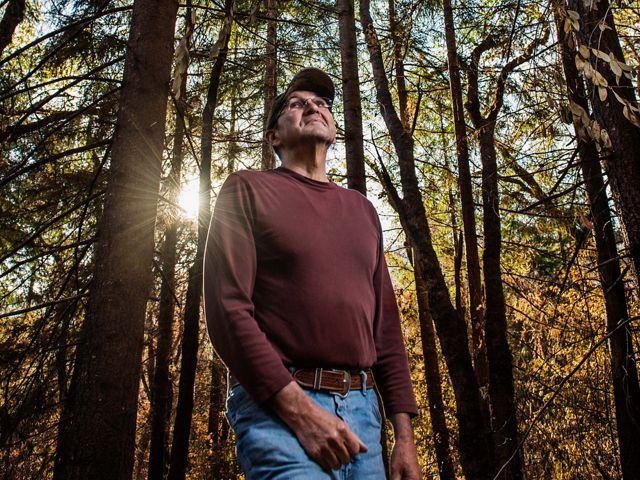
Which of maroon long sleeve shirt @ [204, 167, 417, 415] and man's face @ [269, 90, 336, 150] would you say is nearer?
maroon long sleeve shirt @ [204, 167, 417, 415]

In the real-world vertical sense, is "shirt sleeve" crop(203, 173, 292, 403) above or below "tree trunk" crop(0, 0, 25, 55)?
below

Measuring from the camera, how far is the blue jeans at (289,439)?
139 cm

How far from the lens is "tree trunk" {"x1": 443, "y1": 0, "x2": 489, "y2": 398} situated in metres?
7.84

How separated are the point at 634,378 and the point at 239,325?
3266 mm

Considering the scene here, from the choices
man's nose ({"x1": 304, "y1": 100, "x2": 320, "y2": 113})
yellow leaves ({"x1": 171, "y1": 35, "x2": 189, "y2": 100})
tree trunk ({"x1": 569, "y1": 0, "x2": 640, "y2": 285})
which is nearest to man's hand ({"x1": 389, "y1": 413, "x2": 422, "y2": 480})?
man's nose ({"x1": 304, "y1": 100, "x2": 320, "y2": 113})

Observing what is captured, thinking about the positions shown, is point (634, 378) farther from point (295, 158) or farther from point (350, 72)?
point (350, 72)

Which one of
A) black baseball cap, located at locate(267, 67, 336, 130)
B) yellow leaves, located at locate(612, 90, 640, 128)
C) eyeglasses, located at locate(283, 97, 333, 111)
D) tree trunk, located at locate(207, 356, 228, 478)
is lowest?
tree trunk, located at locate(207, 356, 228, 478)

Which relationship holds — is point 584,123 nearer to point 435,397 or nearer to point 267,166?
point 267,166

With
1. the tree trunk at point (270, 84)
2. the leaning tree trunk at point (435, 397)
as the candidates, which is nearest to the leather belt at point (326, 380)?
the tree trunk at point (270, 84)

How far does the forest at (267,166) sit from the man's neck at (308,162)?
0.57 metres

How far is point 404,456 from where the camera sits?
5.78ft

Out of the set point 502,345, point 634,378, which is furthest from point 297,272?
point 502,345

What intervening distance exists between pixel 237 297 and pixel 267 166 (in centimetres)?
754

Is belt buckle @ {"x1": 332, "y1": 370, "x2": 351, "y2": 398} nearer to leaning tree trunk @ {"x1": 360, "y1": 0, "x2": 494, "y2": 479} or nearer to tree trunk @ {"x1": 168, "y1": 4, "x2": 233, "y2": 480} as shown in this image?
leaning tree trunk @ {"x1": 360, "y1": 0, "x2": 494, "y2": 479}
